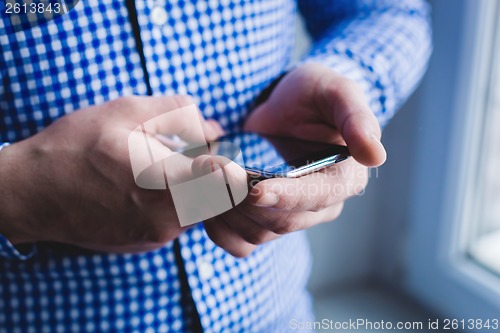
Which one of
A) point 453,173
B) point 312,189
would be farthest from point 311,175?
point 453,173

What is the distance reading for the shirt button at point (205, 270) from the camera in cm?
32

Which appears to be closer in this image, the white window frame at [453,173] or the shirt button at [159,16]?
the shirt button at [159,16]

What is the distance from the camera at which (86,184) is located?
25 centimetres

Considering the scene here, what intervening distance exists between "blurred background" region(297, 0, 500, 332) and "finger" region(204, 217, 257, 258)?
0.59 feet

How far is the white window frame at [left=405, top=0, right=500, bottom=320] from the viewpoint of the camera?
1.52 feet

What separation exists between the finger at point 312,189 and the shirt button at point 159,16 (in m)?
0.15

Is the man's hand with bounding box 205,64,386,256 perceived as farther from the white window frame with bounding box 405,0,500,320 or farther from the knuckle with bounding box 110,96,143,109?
the white window frame with bounding box 405,0,500,320

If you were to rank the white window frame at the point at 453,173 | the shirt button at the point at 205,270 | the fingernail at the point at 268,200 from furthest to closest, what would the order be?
the white window frame at the point at 453,173 < the shirt button at the point at 205,270 < the fingernail at the point at 268,200

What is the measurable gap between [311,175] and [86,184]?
129 millimetres

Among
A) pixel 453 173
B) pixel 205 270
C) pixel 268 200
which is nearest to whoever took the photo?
pixel 268 200

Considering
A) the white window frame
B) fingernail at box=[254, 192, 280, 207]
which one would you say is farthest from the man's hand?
the white window frame

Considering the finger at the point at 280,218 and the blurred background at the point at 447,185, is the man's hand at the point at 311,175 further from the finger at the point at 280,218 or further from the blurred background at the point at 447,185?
the blurred background at the point at 447,185

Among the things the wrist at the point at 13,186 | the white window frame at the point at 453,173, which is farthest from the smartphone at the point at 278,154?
the white window frame at the point at 453,173

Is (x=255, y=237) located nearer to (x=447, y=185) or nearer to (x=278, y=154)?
(x=278, y=154)
